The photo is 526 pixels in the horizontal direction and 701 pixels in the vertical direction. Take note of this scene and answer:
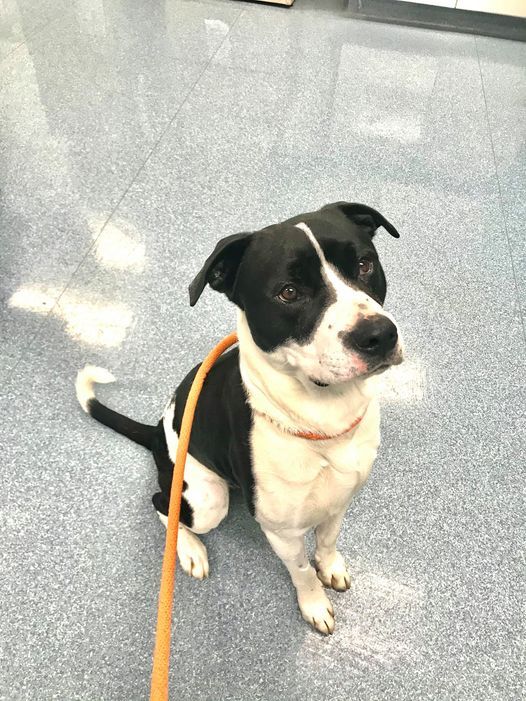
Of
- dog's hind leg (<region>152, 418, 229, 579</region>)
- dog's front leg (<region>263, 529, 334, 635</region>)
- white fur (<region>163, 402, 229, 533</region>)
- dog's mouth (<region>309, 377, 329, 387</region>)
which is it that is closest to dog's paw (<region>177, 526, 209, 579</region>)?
dog's hind leg (<region>152, 418, 229, 579</region>)

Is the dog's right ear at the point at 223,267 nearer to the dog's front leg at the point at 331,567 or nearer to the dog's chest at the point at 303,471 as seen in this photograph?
the dog's chest at the point at 303,471

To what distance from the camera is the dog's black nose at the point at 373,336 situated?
905mm

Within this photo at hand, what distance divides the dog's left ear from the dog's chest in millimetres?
395

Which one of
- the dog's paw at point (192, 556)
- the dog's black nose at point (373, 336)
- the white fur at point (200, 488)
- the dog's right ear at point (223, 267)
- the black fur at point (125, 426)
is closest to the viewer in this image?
the dog's black nose at point (373, 336)

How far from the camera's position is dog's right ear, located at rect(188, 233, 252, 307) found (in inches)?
40.1

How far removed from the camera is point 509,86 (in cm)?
380

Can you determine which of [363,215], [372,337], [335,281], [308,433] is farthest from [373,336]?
[363,215]

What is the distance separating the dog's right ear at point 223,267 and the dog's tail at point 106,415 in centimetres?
66

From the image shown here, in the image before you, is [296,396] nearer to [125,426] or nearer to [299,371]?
[299,371]

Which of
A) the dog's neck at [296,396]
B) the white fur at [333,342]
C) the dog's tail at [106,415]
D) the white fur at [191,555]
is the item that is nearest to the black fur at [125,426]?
the dog's tail at [106,415]

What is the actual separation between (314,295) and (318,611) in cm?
86

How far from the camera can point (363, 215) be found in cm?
117

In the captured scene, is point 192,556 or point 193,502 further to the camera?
point 192,556

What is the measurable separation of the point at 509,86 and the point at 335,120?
142 cm
